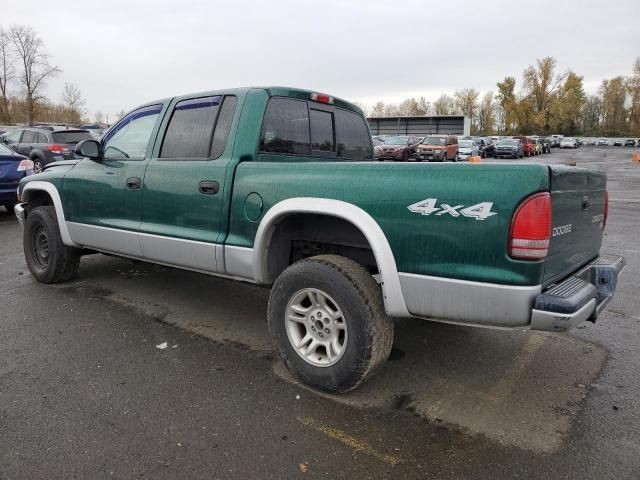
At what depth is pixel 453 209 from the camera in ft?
8.19

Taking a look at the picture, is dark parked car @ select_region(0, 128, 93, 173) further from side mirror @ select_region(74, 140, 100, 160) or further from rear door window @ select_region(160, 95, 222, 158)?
rear door window @ select_region(160, 95, 222, 158)

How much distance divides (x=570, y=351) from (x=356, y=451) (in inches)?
84.2

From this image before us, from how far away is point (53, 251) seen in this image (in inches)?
203

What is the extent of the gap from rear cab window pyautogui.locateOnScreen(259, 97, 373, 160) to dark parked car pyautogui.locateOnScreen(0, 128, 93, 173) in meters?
12.1

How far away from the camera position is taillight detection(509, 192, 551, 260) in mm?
2342

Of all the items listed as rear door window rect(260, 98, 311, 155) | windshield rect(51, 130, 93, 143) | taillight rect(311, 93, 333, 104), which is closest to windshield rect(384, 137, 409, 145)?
windshield rect(51, 130, 93, 143)

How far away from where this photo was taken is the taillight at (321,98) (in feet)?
13.3

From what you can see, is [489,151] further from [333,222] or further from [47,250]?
[333,222]

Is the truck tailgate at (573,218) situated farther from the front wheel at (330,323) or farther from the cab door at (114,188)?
the cab door at (114,188)

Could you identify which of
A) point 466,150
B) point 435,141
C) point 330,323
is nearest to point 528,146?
point 466,150

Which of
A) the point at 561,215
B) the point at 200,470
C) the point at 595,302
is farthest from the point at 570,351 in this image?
the point at 200,470

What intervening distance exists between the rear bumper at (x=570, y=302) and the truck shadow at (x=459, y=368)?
2.10ft

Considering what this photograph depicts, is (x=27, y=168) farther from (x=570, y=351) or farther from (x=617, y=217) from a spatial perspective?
(x=617, y=217)

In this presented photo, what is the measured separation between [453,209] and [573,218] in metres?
0.82
